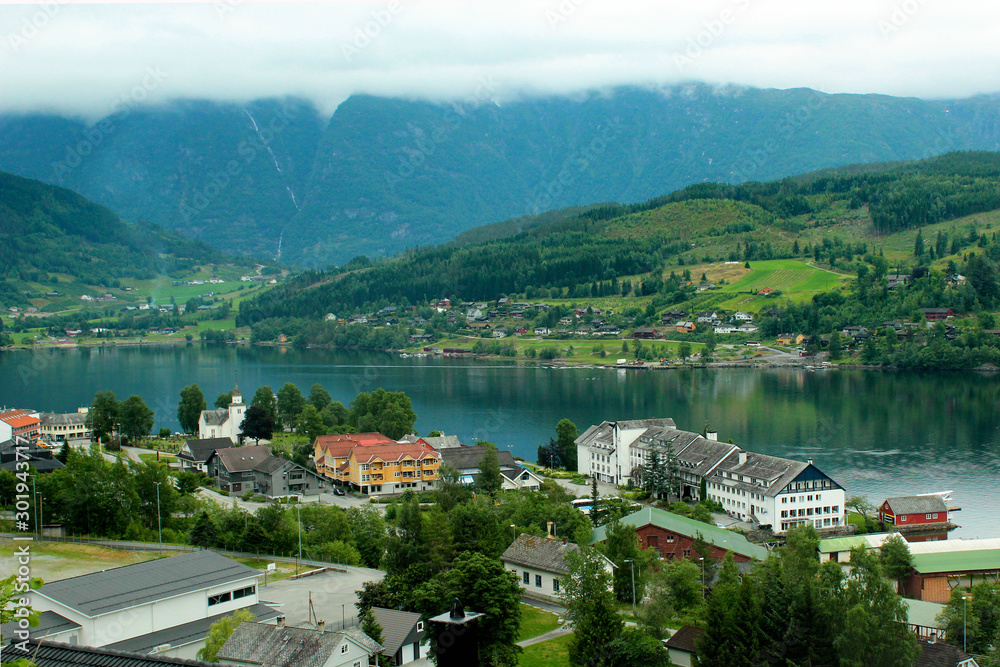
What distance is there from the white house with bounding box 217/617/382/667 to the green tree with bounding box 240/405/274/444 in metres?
23.7

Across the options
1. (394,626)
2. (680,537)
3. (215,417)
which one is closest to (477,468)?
(680,537)

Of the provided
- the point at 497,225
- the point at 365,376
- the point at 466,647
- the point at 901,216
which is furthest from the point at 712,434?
the point at 497,225

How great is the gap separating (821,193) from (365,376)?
199 ft

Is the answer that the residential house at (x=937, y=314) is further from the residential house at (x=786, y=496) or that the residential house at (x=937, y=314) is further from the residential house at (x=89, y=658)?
the residential house at (x=89, y=658)

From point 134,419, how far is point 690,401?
83.0 feet

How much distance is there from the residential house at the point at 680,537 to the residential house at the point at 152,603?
24.9ft

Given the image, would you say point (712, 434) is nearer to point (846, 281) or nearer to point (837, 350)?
point (837, 350)

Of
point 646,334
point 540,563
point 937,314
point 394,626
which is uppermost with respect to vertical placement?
point 937,314

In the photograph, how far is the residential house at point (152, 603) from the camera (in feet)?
42.8

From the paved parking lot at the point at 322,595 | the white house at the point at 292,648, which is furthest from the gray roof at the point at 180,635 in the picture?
the white house at the point at 292,648

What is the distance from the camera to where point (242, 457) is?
1142 inches

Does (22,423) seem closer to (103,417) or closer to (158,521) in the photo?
(103,417)

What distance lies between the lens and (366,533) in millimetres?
20078

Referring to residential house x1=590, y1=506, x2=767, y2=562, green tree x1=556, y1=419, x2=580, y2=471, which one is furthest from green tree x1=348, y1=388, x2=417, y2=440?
residential house x1=590, y1=506, x2=767, y2=562
